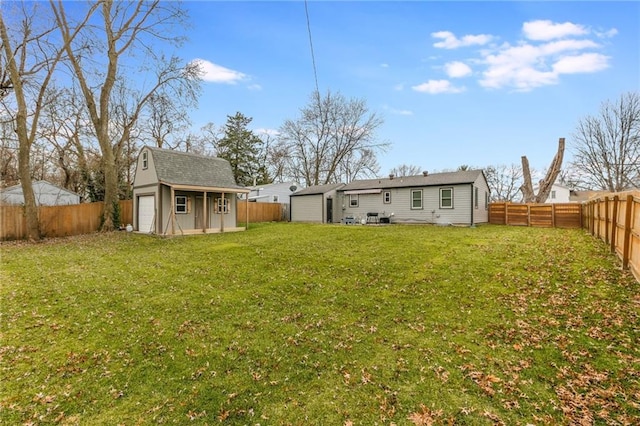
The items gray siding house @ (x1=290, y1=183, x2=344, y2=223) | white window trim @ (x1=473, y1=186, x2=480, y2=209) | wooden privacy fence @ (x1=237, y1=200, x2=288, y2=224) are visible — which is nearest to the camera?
white window trim @ (x1=473, y1=186, x2=480, y2=209)

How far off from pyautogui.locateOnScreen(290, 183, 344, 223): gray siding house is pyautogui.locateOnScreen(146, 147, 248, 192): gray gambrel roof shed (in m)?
6.75

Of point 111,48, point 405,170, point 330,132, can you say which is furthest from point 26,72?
point 405,170

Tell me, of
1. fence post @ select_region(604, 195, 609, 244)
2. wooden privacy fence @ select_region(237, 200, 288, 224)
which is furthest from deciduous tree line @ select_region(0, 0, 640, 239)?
fence post @ select_region(604, 195, 609, 244)

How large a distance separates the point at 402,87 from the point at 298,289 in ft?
39.6

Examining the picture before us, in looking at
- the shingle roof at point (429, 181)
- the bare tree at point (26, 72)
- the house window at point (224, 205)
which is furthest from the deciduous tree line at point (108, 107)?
the shingle roof at point (429, 181)

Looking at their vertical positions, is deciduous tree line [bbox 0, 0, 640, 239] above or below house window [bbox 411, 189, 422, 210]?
above

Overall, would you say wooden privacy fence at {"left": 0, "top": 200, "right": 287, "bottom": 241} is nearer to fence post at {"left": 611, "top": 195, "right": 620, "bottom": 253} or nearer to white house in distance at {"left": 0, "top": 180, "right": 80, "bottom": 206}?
white house in distance at {"left": 0, "top": 180, "right": 80, "bottom": 206}

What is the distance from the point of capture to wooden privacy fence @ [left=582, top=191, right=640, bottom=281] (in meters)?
5.93

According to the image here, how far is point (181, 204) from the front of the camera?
16.7 meters

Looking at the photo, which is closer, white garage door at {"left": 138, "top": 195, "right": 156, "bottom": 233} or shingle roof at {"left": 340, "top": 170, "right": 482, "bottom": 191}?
white garage door at {"left": 138, "top": 195, "right": 156, "bottom": 233}

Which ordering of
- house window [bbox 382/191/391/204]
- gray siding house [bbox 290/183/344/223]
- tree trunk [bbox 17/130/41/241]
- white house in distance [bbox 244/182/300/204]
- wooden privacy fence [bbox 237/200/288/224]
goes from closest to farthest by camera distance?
1. tree trunk [bbox 17/130/41/241]
2. house window [bbox 382/191/391/204]
3. gray siding house [bbox 290/183/344/223]
4. wooden privacy fence [bbox 237/200/288/224]
5. white house in distance [bbox 244/182/300/204]

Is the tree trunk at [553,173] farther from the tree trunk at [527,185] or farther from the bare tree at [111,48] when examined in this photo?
the bare tree at [111,48]

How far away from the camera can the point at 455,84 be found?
1495 centimetres

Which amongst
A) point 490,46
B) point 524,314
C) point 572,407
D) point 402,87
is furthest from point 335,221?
point 572,407
